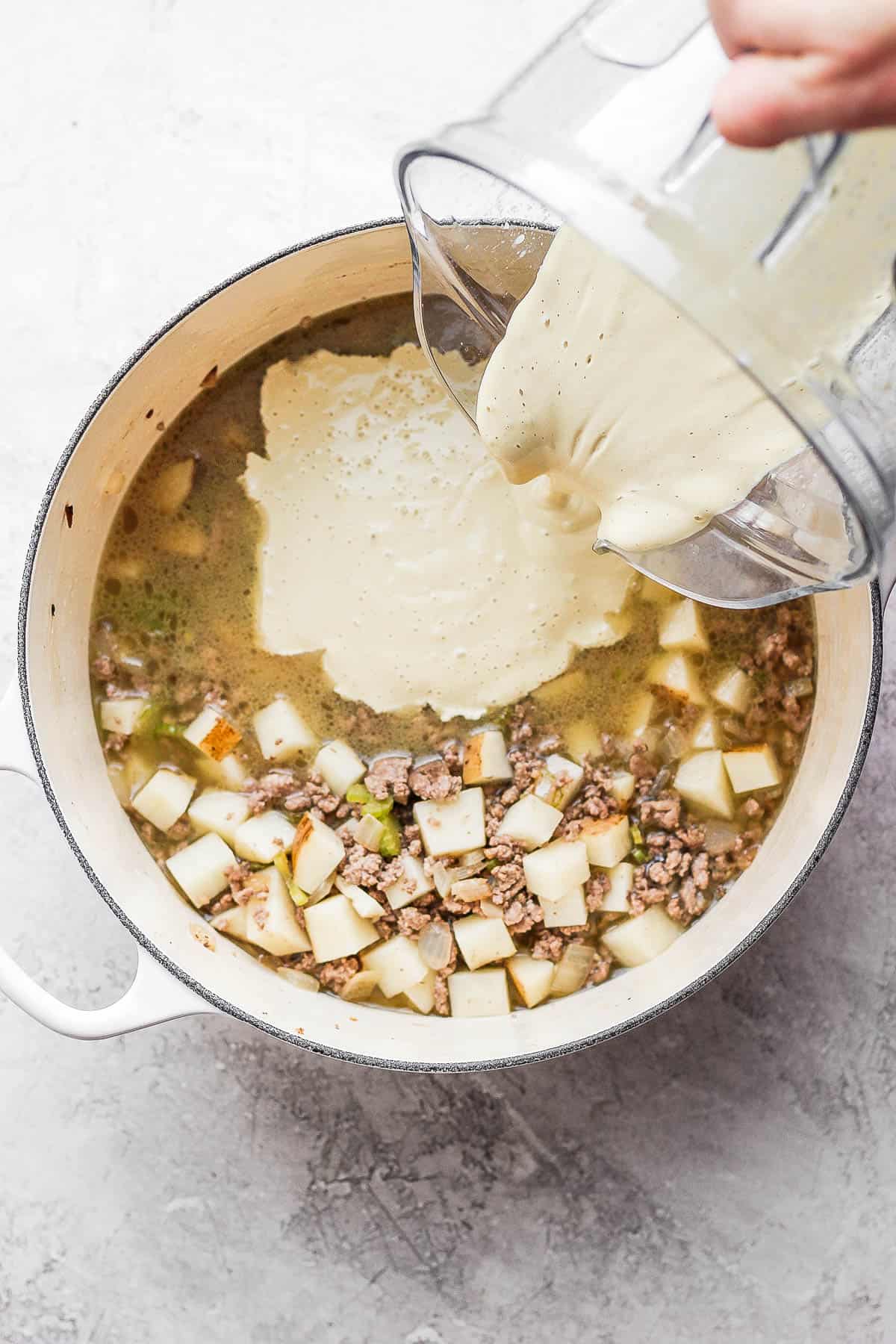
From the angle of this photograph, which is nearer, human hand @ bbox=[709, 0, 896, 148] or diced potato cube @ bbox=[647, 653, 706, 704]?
human hand @ bbox=[709, 0, 896, 148]

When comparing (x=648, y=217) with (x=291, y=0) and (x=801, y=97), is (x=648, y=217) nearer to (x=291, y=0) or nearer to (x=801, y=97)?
(x=801, y=97)

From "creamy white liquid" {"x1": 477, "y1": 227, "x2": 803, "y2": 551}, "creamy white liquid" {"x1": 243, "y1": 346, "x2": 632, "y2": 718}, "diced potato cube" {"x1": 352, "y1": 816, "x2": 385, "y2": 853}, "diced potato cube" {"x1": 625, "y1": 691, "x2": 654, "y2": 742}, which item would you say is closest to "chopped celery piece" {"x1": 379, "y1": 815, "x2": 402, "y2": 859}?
"diced potato cube" {"x1": 352, "y1": 816, "x2": 385, "y2": 853}

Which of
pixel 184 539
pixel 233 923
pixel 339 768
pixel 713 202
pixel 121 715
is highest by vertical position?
pixel 713 202

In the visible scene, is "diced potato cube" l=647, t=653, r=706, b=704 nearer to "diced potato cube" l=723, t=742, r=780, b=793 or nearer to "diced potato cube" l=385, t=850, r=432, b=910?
"diced potato cube" l=723, t=742, r=780, b=793

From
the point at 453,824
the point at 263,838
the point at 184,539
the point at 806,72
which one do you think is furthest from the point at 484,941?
the point at 806,72

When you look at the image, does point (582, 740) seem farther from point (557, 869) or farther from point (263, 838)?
point (263, 838)

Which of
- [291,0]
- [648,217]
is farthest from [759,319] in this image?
[291,0]

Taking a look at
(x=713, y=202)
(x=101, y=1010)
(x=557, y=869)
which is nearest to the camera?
(x=713, y=202)
